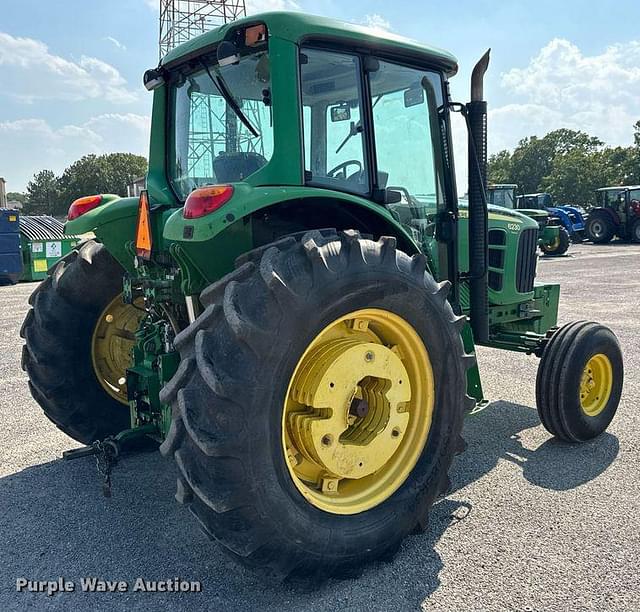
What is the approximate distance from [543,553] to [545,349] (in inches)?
67.9

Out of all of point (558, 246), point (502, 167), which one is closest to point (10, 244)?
point (558, 246)

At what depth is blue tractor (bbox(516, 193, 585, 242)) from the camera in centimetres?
2453

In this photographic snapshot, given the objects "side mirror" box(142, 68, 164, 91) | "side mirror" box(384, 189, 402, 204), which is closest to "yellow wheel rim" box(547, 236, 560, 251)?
"side mirror" box(384, 189, 402, 204)

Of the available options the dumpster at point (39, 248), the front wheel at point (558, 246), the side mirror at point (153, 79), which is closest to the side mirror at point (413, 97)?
the side mirror at point (153, 79)

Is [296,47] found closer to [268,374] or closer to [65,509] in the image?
[268,374]

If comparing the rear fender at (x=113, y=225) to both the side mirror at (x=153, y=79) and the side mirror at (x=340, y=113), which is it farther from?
the side mirror at (x=340, y=113)

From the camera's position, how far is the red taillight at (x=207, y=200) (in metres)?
2.52

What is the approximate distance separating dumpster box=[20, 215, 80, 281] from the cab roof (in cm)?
1393

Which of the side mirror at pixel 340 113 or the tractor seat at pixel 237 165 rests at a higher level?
the side mirror at pixel 340 113

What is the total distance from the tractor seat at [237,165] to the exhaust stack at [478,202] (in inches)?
59.6

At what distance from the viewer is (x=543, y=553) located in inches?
115

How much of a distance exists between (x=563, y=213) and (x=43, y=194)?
59.5 meters

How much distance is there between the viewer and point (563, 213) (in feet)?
84.8

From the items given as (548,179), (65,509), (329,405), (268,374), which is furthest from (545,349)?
(548,179)
